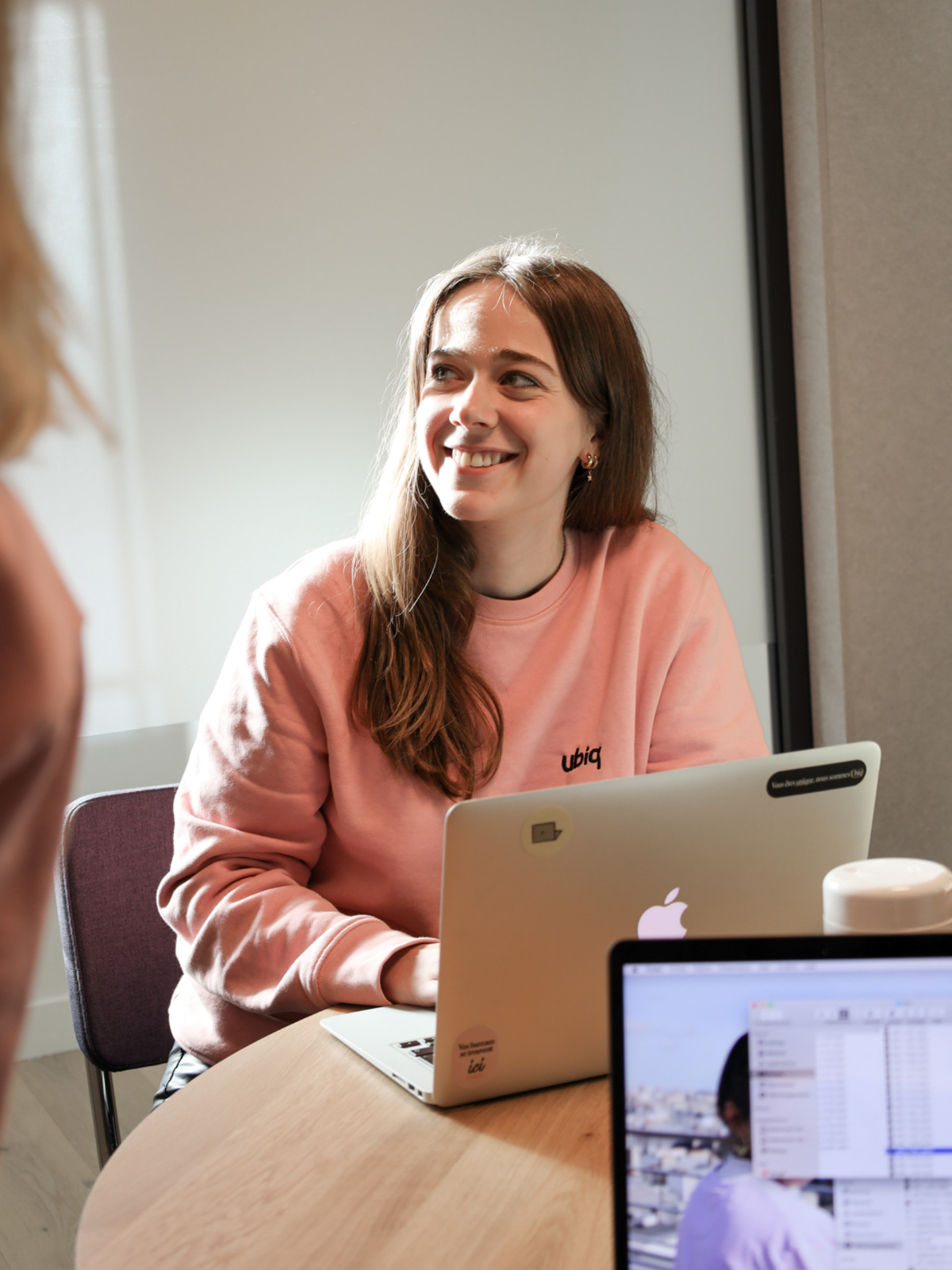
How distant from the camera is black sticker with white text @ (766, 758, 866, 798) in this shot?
0.97 metres

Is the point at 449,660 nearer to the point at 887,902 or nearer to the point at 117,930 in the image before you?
the point at 117,930

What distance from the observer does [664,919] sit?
0.96 meters

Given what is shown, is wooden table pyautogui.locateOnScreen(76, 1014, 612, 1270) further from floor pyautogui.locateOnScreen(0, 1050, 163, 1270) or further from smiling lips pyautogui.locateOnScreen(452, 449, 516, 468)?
floor pyautogui.locateOnScreen(0, 1050, 163, 1270)

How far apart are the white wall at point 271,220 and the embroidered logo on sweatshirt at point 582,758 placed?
1.18m

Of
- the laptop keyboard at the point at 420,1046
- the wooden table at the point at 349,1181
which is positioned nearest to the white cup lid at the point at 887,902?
the wooden table at the point at 349,1181

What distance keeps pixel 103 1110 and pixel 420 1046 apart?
0.76 meters

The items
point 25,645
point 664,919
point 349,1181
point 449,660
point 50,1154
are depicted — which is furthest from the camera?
point 50,1154

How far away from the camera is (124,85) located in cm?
232

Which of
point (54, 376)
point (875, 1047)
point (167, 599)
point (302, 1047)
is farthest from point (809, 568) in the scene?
point (54, 376)

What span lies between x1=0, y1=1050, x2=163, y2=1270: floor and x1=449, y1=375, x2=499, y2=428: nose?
55.7 inches

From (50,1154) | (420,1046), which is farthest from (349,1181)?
(50,1154)

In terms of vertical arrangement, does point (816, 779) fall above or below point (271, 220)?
below

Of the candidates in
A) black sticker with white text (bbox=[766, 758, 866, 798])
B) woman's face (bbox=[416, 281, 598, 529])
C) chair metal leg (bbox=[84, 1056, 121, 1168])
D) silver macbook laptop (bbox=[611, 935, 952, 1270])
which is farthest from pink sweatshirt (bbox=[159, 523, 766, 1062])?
silver macbook laptop (bbox=[611, 935, 952, 1270])

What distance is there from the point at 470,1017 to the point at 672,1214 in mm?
328
